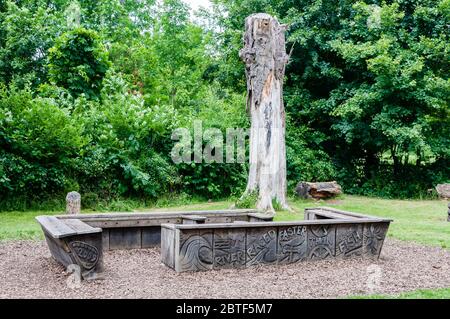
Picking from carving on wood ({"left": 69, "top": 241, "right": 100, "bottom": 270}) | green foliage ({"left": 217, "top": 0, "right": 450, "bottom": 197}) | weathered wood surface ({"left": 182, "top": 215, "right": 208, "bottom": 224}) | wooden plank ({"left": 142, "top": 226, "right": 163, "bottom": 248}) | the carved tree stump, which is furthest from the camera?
green foliage ({"left": 217, "top": 0, "right": 450, "bottom": 197})

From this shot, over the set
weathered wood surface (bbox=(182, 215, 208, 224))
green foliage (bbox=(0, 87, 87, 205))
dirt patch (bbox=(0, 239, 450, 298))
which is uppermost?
green foliage (bbox=(0, 87, 87, 205))

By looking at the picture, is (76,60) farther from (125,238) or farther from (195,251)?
(195,251)

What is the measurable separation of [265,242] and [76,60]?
1250 centimetres

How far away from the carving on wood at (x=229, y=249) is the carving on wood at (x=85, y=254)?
1540 millimetres

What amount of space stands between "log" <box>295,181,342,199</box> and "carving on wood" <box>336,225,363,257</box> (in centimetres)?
783

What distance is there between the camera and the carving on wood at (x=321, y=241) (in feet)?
24.7

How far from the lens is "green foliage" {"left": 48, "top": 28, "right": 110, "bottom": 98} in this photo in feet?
56.9

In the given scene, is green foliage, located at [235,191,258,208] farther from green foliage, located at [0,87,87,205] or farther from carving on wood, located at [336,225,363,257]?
carving on wood, located at [336,225,363,257]

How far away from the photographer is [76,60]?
57.7 ft

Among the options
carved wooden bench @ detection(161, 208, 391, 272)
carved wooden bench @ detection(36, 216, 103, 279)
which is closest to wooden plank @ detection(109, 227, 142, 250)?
carved wooden bench @ detection(161, 208, 391, 272)

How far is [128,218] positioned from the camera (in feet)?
27.5

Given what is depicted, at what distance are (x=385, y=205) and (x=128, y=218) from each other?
9391 mm

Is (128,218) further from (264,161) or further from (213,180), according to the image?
(213,180)
